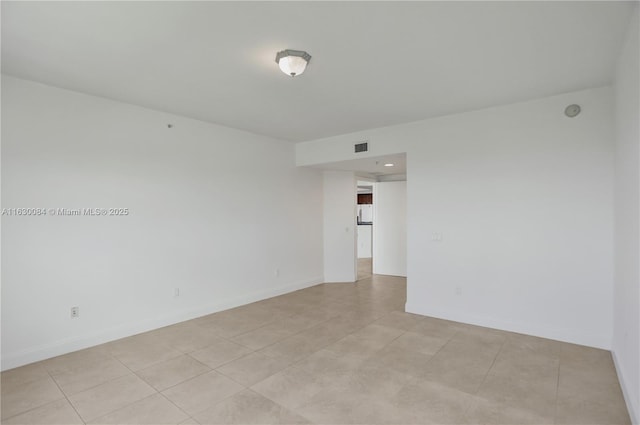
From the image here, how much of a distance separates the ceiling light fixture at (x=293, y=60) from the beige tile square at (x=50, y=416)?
Answer: 2.96 meters

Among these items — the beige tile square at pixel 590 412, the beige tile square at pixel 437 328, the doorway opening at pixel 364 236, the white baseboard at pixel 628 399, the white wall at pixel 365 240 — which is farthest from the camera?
the white wall at pixel 365 240

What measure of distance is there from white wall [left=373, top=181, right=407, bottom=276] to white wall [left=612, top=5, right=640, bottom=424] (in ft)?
13.6

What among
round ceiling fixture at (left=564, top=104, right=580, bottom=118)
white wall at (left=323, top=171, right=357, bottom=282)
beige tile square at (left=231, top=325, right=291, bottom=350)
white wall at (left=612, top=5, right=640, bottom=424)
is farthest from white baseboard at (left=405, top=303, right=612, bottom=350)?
round ceiling fixture at (left=564, top=104, right=580, bottom=118)

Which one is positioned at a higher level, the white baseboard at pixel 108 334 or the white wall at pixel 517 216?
the white wall at pixel 517 216

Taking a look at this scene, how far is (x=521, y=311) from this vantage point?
3809 millimetres

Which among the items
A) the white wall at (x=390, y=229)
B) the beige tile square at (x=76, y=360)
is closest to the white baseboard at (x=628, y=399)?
the beige tile square at (x=76, y=360)

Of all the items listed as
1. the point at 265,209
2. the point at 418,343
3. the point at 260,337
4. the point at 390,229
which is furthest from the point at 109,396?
the point at 390,229

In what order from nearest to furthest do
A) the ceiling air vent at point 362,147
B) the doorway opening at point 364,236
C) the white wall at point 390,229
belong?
the ceiling air vent at point 362,147 < the white wall at point 390,229 < the doorway opening at point 364,236

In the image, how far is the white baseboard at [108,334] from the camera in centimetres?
307

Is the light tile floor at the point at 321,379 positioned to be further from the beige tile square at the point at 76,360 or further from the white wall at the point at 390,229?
the white wall at the point at 390,229

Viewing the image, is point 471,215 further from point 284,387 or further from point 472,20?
point 284,387

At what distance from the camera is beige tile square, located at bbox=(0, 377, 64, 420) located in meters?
2.40

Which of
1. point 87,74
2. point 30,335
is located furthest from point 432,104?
point 30,335

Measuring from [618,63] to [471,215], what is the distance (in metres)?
1.98
